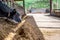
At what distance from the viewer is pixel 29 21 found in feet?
19.4

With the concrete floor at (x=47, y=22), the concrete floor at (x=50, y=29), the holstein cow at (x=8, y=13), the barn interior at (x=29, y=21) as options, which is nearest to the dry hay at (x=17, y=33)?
the barn interior at (x=29, y=21)

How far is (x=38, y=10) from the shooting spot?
1784 cm

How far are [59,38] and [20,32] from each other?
1.15 metres

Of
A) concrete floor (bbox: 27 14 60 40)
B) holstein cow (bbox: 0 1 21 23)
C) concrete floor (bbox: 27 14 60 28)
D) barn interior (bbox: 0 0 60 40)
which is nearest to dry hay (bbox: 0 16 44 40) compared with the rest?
barn interior (bbox: 0 0 60 40)

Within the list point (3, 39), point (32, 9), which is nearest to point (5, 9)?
point (3, 39)

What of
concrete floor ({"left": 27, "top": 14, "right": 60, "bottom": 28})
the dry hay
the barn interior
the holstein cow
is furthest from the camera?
concrete floor ({"left": 27, "top": 14, "right": 60, "bottom": 28})

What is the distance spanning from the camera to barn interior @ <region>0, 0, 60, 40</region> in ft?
9.62

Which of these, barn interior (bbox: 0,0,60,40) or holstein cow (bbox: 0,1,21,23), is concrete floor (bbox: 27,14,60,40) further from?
holstein cow (bbox: 0,1,21,23)

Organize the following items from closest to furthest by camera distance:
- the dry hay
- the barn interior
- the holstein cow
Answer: the dry hay → the barn interior → the holstein cow

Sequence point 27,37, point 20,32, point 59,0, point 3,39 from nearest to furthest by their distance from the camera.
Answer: point 3,39, point 27,37, point 20,32, point 59,0

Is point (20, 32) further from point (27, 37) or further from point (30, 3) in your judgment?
point (30, 3)

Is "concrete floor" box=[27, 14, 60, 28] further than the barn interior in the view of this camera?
Yes

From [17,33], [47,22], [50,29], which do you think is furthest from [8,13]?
[47,22]

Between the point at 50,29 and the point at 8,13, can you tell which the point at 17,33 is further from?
the point at 50,29
